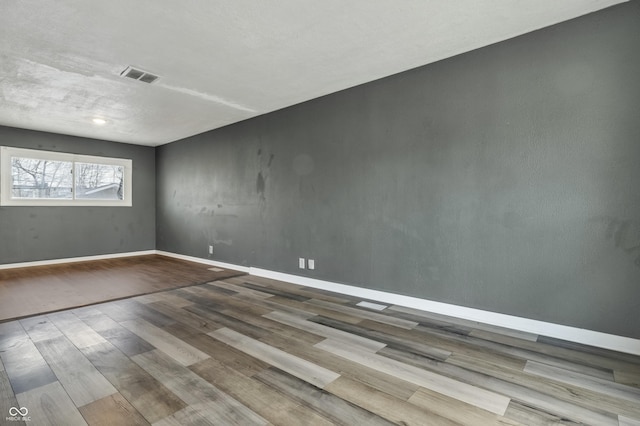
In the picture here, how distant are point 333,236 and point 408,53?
216 centimetres

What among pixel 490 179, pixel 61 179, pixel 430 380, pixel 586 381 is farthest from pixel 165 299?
pixel 61 179

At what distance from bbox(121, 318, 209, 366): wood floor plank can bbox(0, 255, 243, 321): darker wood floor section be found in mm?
1088

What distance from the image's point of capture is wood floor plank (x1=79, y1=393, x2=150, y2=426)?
1.49 meters

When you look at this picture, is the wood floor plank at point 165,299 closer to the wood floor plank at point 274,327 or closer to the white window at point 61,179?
the wood floor plank at point 274,327

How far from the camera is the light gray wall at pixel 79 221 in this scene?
5445 millimetres

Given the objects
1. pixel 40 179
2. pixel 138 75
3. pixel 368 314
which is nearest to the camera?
pixel 368 314

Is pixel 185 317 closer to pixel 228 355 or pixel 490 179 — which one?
pixel 228 355

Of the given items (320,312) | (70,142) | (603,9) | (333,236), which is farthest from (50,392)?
(70,142)

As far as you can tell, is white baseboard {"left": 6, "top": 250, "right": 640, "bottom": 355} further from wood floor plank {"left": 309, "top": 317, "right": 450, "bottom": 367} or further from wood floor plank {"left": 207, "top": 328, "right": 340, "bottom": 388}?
wood floor plank {"left": 207, "top": 328, "right": 340, "bottom": 388}

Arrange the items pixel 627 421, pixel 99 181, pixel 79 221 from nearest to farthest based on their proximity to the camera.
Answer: pixel 627 421 < pixel 79 221 < pixel 99 181

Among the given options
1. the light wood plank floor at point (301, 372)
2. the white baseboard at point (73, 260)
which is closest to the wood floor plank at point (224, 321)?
the light wood plank floor at point (301, 372)

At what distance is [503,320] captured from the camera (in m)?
2.72

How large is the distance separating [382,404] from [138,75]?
3.77 metres

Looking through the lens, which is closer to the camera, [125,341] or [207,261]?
[125,341]
